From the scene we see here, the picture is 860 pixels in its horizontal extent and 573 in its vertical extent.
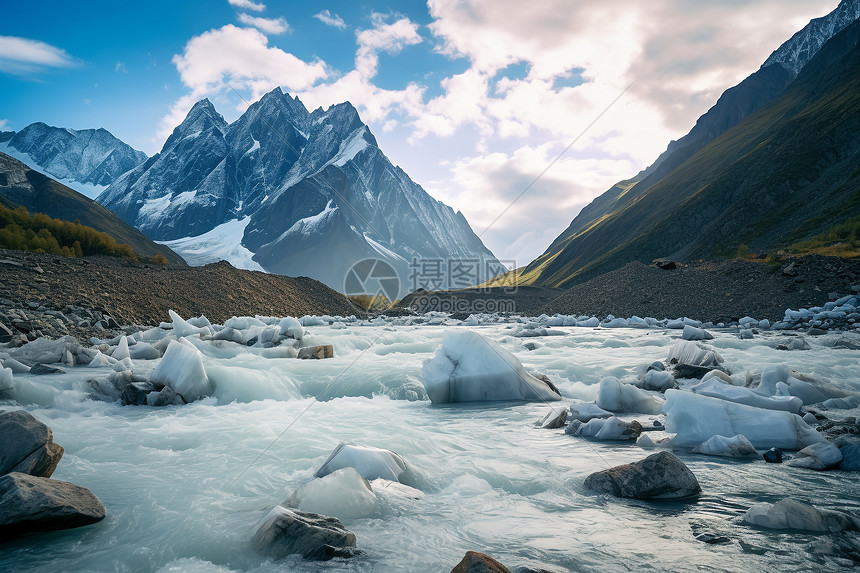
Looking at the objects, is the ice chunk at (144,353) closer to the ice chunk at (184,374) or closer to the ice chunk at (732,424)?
the ice chunk at (184,374)

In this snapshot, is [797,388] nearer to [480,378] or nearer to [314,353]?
[480,378]

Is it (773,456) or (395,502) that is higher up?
(773,456)

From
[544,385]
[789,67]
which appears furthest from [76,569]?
[789,67]

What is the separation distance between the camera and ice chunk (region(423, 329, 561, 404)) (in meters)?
10.3

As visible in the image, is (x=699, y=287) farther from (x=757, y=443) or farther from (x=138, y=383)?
(x=138, y=383)

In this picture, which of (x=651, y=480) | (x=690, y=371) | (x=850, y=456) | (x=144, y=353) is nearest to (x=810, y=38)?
(x=690, y=371)

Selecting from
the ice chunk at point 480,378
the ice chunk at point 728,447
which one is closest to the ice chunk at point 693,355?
the ice chunk at point 480,378

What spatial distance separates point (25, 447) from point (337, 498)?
135 inches

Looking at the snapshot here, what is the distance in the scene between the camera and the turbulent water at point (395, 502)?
3684 millimetres

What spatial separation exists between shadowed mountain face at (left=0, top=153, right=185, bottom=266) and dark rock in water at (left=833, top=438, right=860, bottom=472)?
142m

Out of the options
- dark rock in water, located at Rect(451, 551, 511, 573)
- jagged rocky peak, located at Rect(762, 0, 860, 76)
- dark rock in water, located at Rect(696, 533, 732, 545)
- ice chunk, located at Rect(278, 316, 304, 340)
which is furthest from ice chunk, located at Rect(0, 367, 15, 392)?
jagged rocky peak, located at Rect(762, 0, 860, 76)

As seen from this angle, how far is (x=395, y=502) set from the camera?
4.82 m

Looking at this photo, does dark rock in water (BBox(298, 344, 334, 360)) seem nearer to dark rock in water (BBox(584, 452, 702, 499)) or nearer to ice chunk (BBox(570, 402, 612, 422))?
ice chunk (BBox(570, 402, 612, 422))

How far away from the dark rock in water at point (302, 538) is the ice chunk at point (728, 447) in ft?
16.6
